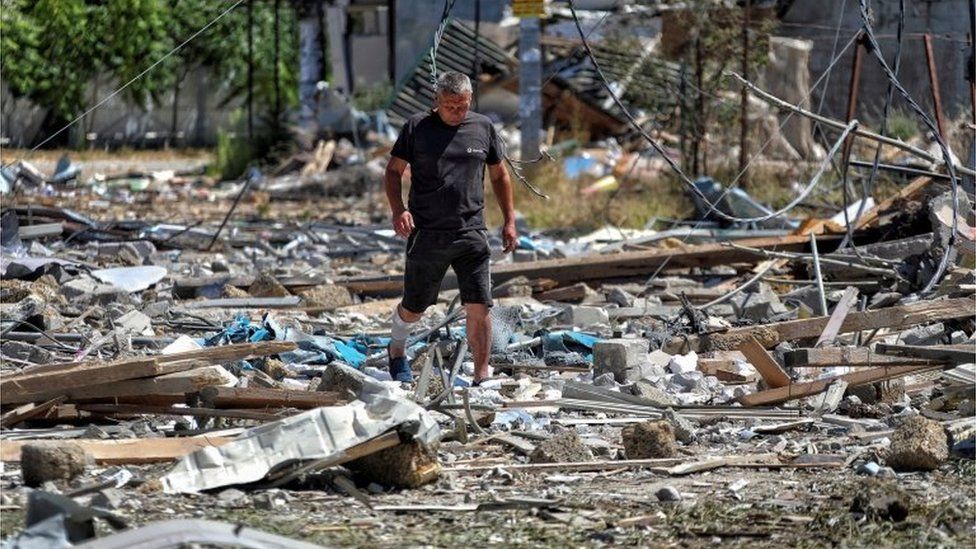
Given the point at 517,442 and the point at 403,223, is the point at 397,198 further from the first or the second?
the point at 517,442

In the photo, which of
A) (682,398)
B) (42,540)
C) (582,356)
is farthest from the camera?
(582,356)

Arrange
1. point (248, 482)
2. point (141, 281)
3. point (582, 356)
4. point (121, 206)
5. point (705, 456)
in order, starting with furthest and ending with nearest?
point (121, 206) < point (141, 281) < point (582, 356) < point (705, 456) < point (248, 482)

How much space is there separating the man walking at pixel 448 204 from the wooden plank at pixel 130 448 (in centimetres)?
219

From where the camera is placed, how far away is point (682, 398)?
8.81 metres

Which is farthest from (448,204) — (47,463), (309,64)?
(309,64)

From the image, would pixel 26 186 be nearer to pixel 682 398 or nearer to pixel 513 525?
pixel 682 398

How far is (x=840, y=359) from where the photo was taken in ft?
27.5

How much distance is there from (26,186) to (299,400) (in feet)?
46.8

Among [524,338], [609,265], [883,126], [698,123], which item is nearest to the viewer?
[524,338]

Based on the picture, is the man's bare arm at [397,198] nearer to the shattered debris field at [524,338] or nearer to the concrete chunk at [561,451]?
the shattered debris field at [524,338]

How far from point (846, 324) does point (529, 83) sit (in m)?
11.5

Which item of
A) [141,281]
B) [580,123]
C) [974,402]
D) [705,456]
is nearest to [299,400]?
[705,456]

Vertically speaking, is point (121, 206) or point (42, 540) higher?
point (42, 540)

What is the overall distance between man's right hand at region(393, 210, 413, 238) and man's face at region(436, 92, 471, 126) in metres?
0.54
